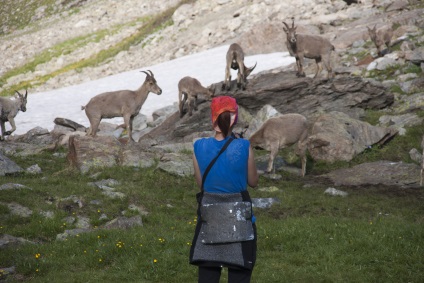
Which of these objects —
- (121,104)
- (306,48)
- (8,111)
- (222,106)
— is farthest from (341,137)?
(8,111)

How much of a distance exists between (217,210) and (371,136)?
575 inches

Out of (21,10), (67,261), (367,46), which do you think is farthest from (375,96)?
(21,10)

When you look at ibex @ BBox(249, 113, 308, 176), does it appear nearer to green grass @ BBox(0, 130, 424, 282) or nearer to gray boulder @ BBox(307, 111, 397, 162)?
gray boulder @ BBox(307, 111, 397, 162)

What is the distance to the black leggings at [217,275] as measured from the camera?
5.77 m

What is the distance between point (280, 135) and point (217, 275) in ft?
38.9

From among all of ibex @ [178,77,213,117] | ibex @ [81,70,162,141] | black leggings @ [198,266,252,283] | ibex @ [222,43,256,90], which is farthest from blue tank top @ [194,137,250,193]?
ibex @ [222,43,256,90]

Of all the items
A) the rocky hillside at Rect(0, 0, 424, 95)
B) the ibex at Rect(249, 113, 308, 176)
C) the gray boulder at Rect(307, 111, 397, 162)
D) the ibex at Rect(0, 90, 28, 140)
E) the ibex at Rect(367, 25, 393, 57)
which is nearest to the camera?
the ibex at Rect(249, 113, 308, 176)

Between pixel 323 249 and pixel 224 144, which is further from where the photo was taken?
pixel 323 249

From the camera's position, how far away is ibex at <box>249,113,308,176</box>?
1744 cm

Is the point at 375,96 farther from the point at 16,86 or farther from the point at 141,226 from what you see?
the point at 16,86

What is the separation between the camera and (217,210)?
19.1ft

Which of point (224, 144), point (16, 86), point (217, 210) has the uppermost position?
point (224, 144)

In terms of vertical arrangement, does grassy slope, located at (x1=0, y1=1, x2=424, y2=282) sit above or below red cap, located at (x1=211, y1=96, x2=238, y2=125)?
below

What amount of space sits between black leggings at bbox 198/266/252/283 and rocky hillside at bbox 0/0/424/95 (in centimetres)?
2613
